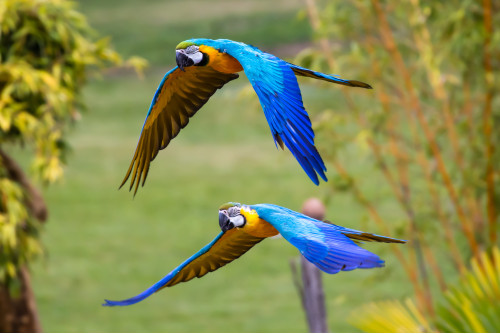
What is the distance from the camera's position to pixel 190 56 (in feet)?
2.00

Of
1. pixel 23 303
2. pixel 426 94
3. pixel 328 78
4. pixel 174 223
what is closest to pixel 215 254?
pixel 328 78

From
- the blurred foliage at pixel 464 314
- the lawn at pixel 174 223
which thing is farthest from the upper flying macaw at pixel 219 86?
the lawn at pixel 174 223

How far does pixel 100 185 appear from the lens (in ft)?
17.4

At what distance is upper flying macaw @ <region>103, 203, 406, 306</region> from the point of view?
0.48 metres

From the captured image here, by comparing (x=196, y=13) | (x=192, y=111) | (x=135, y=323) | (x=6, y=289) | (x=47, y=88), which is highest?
(x=196, y=13)

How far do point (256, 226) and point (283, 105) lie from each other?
0.11m

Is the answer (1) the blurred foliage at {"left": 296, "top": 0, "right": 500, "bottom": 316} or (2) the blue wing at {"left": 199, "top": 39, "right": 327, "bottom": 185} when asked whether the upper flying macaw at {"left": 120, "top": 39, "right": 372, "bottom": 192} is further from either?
(1) the blurred foliage at {"left": 296, "top": 0, "right": 500, "bottom": 316}

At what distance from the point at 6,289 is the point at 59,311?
4.23 ft

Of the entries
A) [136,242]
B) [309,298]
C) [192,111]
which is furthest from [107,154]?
[192,111]

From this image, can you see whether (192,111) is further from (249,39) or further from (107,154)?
(249,39)

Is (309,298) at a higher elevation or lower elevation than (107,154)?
lower

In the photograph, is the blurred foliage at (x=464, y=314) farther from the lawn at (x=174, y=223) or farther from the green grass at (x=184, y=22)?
the green grass at (x=184, y=22)

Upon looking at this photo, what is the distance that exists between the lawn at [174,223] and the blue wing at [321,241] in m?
1.96

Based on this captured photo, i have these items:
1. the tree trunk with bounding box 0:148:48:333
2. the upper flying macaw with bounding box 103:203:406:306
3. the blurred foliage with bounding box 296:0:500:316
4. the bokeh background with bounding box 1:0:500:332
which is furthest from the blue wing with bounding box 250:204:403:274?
the tree trunk with bounding box 0:148:48:333
